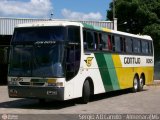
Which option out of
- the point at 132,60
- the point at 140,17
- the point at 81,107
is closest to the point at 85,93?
the point at 81,107

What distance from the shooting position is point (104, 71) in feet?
67.5

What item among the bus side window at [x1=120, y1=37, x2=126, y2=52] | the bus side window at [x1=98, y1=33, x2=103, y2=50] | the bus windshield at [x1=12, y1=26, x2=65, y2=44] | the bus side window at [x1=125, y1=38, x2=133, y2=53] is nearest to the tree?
the bus side window at [x1=125, y1=38, x2=133, y2=53]

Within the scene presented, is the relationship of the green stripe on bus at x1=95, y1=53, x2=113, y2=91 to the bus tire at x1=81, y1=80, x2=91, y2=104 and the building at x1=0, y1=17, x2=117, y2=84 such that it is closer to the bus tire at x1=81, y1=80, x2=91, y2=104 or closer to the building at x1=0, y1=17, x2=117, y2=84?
the bus tire at x1=81, y1=80, x2=91, y2=104

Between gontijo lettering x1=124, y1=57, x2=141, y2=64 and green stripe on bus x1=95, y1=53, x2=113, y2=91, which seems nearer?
green stripe on bus x1=95, y1=53, x2=113, y2=91

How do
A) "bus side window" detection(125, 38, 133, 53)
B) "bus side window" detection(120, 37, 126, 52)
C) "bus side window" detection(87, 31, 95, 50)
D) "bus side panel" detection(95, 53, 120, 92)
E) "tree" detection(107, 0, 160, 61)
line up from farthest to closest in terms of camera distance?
"tree" detection(107, 0, 160, 61) < "bus side window" detection(125, 38, 133, 53) < "bus side window" detection(120, 37, 126, 52) < "bus side panel" detection(95, 53, 120, 92) < "bus side window" detection(87, 31, 95, 50)

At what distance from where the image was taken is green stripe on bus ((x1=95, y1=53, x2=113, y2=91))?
19808 millimetres

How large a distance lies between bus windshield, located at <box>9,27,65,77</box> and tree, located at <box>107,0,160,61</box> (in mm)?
21618

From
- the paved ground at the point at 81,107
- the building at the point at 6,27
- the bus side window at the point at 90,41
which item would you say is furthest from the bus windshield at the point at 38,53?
the building at the point at 6,27

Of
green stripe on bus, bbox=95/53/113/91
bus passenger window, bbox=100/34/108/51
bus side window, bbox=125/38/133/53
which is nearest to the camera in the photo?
green stripe on bus, bbox=95/53/113/91

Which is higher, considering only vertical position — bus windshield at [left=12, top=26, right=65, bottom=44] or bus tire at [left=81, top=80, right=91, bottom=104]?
bus windshield at [left=12, top=26, right=65, bottom=44]

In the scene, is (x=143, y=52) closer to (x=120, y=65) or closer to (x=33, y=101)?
(x=120, y=65)

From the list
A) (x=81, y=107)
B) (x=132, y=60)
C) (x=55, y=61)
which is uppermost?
(x=132, y=60)

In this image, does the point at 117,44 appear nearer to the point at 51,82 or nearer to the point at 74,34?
the point at 74,34

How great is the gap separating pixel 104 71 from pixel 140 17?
20.0m
